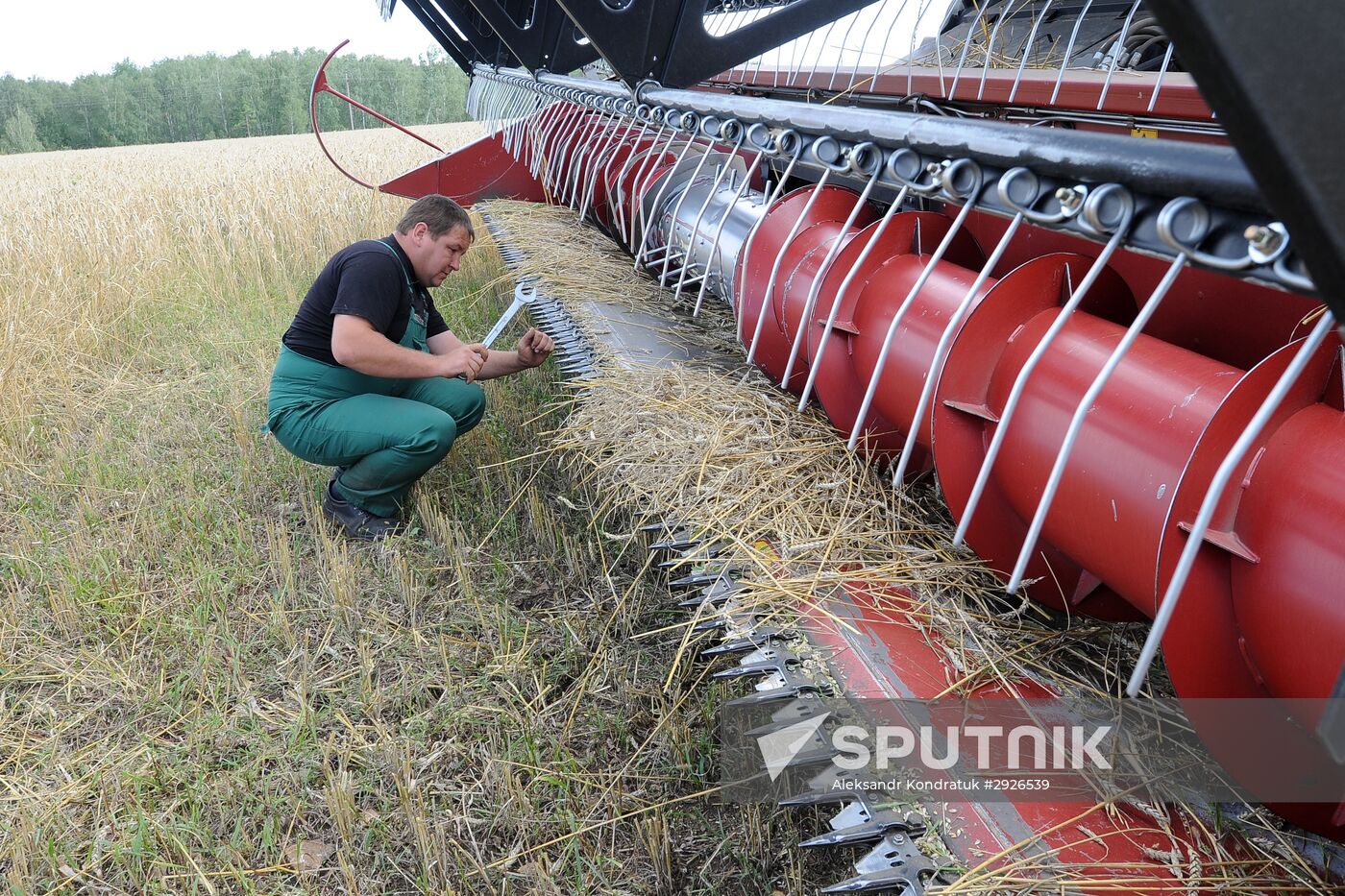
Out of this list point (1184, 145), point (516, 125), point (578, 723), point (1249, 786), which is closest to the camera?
point (1184, 145)

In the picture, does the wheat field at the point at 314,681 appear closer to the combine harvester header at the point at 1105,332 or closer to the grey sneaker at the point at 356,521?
the grey sneaker at the point at 356,521

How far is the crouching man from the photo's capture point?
3.01 meters

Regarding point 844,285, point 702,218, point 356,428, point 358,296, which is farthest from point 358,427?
point 844,285

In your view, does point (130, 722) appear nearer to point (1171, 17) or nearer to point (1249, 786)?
point (1249, 786)

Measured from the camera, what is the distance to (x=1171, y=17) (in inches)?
20.6

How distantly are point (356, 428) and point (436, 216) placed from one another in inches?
29.6

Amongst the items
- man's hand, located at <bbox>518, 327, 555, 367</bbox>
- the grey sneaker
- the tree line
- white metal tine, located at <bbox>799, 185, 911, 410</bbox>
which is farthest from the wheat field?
the tree line

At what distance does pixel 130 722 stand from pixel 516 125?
4.69 meters

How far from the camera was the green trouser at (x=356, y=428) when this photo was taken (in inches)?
123

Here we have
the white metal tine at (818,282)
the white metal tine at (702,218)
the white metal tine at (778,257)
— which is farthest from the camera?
the white metal tine at (702,218)

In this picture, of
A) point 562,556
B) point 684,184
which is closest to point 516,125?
point 684,184

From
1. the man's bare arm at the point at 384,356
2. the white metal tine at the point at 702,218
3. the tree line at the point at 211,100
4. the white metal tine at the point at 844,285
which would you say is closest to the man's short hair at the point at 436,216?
the man's bare arm at the point at 384,356

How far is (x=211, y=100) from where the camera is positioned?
48.5m

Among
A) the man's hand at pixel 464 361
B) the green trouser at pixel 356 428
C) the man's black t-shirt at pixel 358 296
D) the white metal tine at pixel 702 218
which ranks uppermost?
the white metal tine at pixel 702 218
